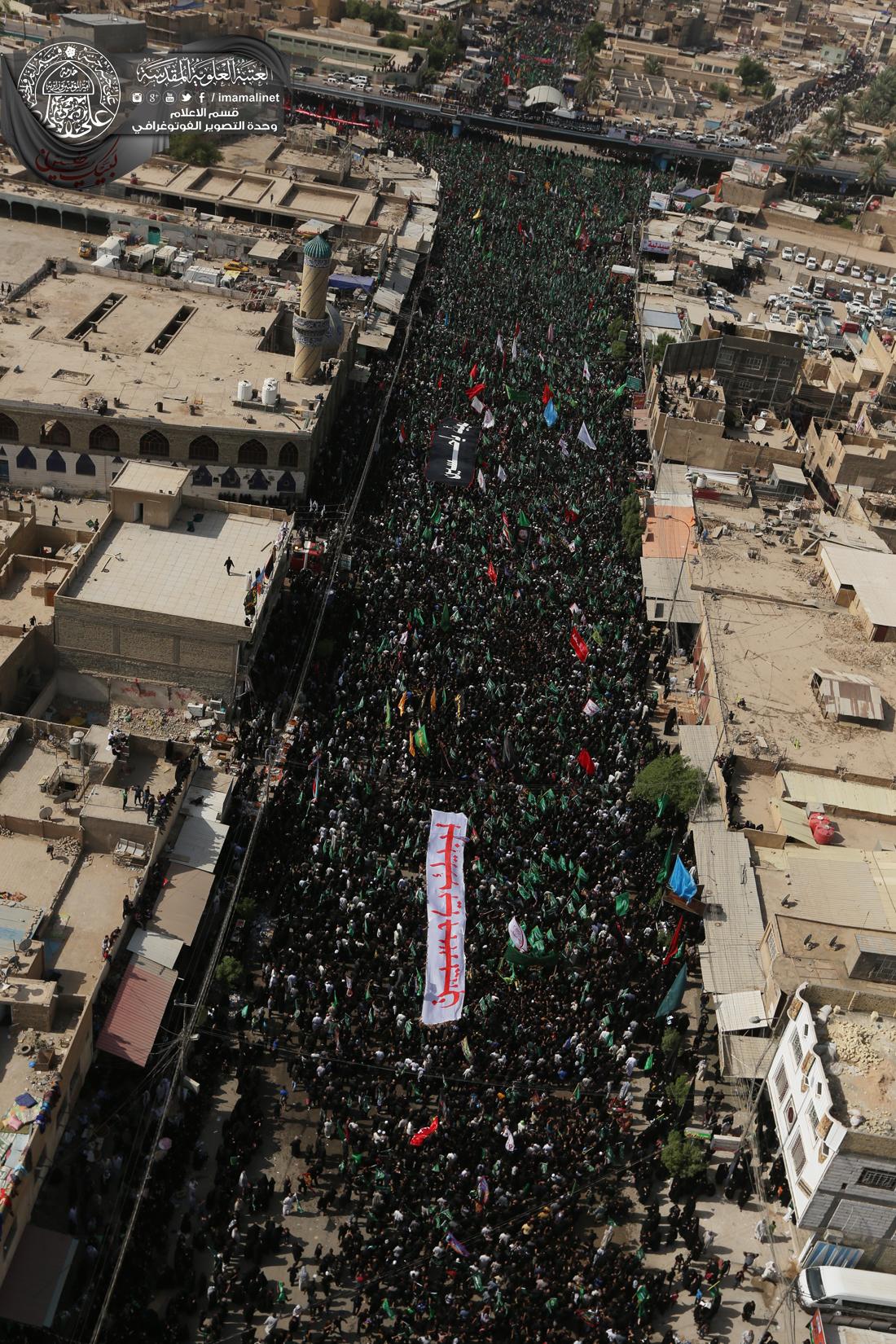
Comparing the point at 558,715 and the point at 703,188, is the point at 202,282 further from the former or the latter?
the point at 703,188

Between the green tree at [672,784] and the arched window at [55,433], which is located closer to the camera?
the green tree at [672,784]

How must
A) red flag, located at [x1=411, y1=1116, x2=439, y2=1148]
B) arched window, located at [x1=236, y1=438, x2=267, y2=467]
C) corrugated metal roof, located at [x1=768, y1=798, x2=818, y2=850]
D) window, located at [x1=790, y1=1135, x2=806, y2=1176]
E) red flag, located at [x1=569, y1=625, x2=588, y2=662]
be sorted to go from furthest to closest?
arched window, located at [x1=236, y1=438, x2=267, y2=467] < red flag, located at [x1=569, y1=625, x2=588, y2=662] < corrugated metal roof, located at [x1=768, y1=798, x2=818, y2=850] < window, located at [x1=790, y1=1135, x2=806, y2=1176] < red flag, located at [x1=411, y1=1116, x2=439, y2=1148]

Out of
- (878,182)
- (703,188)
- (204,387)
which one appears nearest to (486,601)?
(204,387)

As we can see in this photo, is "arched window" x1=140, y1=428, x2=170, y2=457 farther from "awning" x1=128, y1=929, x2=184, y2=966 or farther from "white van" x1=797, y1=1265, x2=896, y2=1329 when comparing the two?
"white van" x1=797, y1=1265, x2=896, y2=1329

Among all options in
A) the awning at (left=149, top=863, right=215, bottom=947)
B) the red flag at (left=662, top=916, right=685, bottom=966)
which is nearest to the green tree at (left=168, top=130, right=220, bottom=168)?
the awning at (left=149, top=863, right=215, bottom=947)

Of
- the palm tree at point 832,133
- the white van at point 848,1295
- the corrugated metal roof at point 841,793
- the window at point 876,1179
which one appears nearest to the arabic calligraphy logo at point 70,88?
the corrugated metal roof at point 841,793

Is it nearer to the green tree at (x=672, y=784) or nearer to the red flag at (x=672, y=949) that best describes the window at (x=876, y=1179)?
the red flag at (x=672, y=949)

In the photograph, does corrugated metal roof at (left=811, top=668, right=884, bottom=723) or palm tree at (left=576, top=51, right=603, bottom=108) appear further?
palm tree at (left=576, top=51, right=603, bottom=108)
